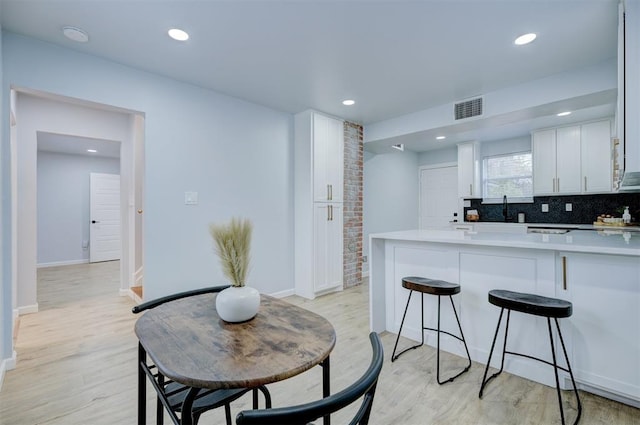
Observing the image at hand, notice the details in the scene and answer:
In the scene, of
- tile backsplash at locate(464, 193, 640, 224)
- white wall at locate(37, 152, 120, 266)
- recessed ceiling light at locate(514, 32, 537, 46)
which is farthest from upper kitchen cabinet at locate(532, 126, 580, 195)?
white wall at locate(37, 152, 120, 266)

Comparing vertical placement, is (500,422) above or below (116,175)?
below

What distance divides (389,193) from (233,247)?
17.1ft

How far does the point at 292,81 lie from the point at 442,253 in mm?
2214

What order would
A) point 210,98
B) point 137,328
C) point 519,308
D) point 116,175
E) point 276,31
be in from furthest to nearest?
point 116,175, point 210,98, point 276,31, point 519,308, point 137,328

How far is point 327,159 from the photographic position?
4.15 metres

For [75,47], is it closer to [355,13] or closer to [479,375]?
[355,13]

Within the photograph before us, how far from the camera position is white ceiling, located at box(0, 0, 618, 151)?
201 cm

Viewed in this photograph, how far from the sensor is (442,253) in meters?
2.51

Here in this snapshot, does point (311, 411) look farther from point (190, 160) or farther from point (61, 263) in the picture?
point (61, 263)

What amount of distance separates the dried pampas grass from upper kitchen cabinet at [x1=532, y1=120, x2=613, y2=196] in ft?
17.7

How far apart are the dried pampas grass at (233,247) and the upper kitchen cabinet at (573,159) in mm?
5396

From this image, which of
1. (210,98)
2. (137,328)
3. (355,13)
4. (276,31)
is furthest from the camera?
(210,98)

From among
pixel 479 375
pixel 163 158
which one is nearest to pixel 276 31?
pixel 163 158

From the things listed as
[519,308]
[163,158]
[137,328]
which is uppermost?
[163,158]
